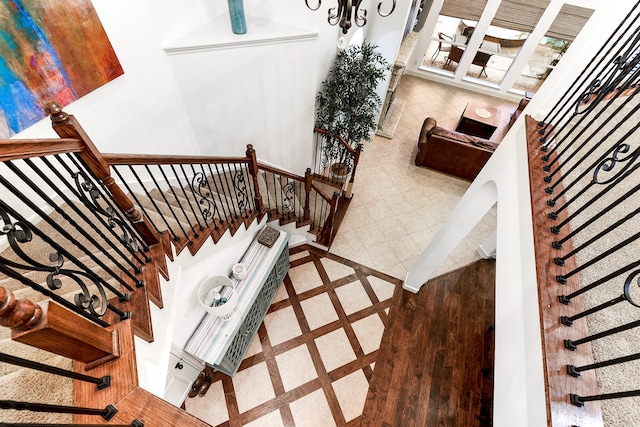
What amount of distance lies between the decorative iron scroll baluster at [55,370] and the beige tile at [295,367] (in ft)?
8.17

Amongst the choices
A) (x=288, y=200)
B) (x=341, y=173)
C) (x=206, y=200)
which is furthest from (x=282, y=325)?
(x=341, y=173)

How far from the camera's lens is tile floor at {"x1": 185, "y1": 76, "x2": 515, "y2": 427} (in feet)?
10.5

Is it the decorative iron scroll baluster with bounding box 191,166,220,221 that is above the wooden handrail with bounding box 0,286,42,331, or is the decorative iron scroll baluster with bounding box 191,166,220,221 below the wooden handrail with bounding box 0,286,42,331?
→ below

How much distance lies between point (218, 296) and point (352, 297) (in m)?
1.92

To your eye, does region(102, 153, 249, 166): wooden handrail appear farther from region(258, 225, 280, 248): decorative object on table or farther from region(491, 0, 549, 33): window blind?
region(491, 0, 549, 33): window blind

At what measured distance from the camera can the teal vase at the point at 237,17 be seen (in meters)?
2.97

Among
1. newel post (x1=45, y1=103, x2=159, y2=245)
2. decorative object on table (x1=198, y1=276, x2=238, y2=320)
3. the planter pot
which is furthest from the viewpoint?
the planter pot

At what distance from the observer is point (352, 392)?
10.8 ft

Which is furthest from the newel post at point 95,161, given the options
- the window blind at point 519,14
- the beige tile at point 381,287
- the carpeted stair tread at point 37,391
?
the window blind at point 519,14

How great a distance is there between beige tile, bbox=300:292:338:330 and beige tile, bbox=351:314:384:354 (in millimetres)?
317

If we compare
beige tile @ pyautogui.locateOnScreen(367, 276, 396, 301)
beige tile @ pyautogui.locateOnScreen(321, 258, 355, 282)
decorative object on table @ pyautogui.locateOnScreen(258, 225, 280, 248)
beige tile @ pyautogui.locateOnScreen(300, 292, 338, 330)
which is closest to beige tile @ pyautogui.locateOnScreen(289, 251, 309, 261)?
beige tile @ pyautogui.locateOnScreen(321, 258, 355, 282)

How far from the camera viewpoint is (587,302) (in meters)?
1.38

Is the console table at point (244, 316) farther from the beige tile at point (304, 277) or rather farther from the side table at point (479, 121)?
the side table at point (479, 121)

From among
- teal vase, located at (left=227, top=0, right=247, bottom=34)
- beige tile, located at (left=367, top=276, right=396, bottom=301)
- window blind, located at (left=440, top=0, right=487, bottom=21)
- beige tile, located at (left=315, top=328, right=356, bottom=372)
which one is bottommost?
beige tile, located at (left=315, top=328, right=356, bottom=372)
